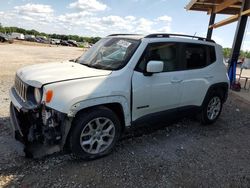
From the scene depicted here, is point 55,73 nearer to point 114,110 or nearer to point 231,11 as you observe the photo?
point 114,110

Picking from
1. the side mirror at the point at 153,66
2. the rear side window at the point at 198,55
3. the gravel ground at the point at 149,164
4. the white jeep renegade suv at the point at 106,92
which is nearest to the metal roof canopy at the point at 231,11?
the rear side window at the point at 198,55

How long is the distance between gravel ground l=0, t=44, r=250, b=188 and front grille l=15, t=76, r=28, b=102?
2.56 ft

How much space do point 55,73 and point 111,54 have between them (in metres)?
1.03

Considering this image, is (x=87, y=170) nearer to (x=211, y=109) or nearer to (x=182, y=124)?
(x=182, y=124)

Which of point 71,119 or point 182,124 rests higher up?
point 71,119

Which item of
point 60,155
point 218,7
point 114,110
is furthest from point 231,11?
point 60,155

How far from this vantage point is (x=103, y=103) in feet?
11.4

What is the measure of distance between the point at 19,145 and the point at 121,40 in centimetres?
236

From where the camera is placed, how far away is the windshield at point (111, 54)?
3.90 meters

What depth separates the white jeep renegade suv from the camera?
3264 millimetres

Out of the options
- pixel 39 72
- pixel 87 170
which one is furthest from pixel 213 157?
pixel 39 72

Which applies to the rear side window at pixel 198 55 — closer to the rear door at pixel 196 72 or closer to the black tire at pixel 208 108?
the rear door at pixel 196 72

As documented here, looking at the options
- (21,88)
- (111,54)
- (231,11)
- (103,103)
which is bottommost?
(103,103)

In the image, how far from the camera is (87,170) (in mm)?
3402
